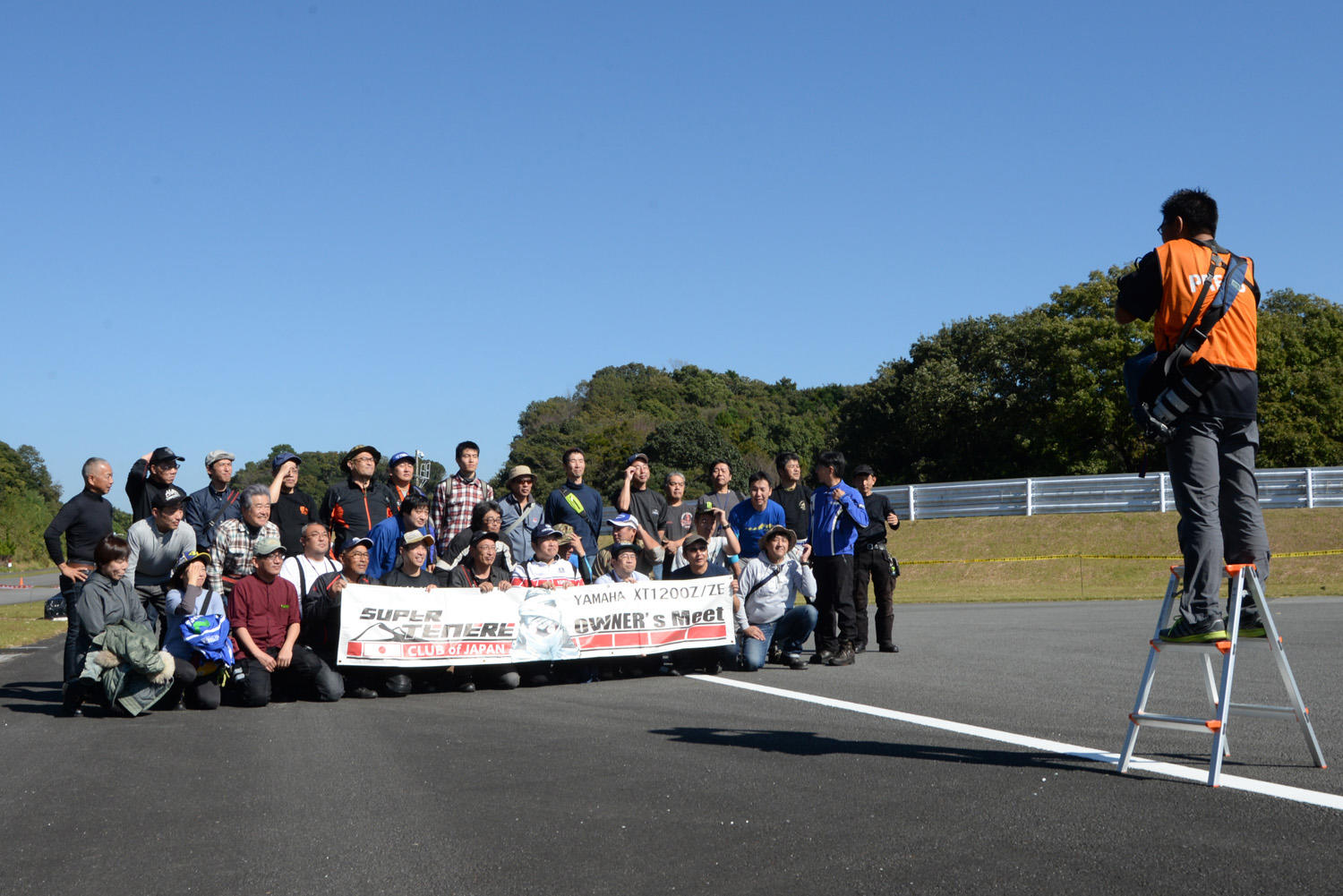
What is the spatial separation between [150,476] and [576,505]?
14.6 ft

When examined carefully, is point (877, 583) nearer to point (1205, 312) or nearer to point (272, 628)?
point (272, 628)

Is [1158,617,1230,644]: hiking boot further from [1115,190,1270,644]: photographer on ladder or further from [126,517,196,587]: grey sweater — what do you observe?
[126,517,196,587]: grey sweater

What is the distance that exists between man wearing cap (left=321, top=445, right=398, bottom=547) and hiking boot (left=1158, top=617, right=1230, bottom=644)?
8.61 meters

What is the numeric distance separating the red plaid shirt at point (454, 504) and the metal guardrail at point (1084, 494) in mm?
28367

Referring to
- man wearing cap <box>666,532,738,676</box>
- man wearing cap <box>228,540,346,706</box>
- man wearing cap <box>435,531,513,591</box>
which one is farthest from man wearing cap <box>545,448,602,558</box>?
man wearing cap <box>228,540,346,706</box>

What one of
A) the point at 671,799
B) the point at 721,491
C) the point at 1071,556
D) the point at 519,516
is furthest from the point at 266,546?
the point at 1071,556

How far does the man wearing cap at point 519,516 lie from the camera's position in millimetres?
12570

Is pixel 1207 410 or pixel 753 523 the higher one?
pixel 1207 410

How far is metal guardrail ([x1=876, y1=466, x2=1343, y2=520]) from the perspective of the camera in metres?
38.2

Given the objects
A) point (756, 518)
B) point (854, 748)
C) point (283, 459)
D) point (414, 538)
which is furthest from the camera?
point (756, 518)

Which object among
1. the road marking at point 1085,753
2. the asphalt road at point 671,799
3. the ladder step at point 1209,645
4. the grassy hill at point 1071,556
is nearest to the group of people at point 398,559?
the asphalt road at point 671,799

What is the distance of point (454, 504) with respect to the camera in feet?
41.7

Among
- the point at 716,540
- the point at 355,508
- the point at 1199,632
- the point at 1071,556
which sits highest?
the point at 355,508

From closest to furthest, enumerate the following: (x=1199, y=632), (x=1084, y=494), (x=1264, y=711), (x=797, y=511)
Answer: (x=1199, y=632), (x=1264, y=711), (x=797, y=511), (x=1084, y=494)
